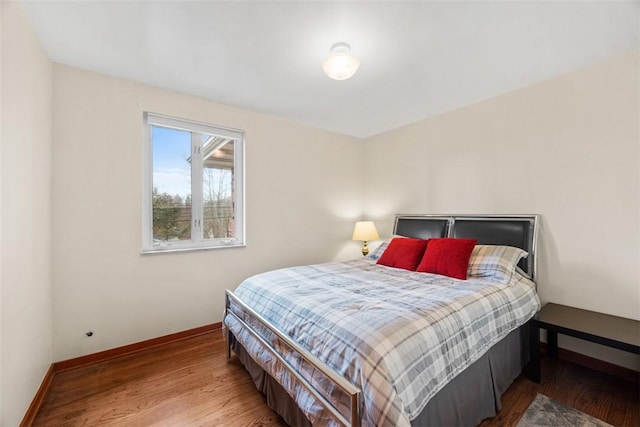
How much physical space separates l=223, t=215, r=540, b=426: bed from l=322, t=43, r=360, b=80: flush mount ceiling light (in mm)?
1585

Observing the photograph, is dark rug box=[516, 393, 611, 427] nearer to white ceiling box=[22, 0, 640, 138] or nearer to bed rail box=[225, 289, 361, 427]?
bed rail box=[225, 289, 361, 427]

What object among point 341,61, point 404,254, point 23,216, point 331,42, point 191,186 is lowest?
point 404,254

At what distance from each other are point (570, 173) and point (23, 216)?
4.03 meters

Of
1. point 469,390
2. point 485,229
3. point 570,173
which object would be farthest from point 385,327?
point 570,173

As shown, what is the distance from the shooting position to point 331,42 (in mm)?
1919

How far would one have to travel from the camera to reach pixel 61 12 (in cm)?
167

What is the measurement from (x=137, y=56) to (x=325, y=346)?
2497mm

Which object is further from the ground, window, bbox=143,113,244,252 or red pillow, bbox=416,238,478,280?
window, bbox=143,113,244,252

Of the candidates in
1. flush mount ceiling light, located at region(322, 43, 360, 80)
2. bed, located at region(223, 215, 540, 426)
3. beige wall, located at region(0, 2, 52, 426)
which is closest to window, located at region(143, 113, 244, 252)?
beige wall, located at region(0, 2, 52, 426)

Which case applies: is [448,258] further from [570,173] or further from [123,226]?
[123,226]

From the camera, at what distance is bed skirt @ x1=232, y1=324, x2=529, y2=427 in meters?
1.37

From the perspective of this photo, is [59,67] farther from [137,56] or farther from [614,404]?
[614,404]

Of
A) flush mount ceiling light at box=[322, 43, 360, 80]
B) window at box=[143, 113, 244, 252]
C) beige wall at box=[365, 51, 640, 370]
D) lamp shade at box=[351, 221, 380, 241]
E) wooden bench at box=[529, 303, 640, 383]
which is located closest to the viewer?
wooden bench at box=[529, 303, 640, 383]

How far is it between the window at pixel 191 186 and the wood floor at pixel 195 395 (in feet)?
Result: 3.54
